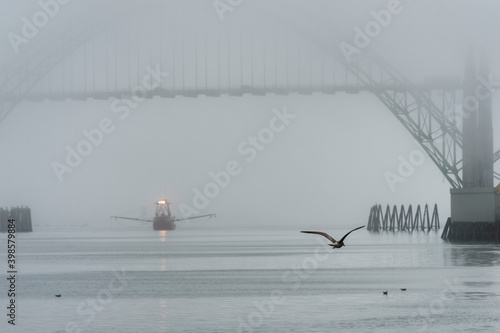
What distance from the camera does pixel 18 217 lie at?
170625 mm

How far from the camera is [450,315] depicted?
37.2 meters

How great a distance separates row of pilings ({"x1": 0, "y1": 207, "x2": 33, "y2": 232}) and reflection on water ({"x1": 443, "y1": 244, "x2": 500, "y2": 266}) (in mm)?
93808

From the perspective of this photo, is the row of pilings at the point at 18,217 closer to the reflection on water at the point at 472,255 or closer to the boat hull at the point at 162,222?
the boat hull at the point at 162,222

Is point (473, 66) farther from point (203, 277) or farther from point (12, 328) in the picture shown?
point (12, 328)

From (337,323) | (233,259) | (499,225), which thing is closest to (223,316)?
(337,323)

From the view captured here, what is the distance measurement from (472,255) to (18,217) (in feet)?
360

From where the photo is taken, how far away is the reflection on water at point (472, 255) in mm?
63750

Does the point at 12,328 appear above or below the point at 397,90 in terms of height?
below

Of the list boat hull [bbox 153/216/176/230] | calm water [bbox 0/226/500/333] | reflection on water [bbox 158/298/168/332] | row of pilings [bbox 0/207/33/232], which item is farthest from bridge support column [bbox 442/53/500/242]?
boat hull [bbox 153/216/176/230]

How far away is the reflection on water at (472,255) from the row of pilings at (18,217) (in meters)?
93.8

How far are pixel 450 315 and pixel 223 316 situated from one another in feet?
23.8

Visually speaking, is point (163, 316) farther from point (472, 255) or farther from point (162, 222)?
point (162, 222)

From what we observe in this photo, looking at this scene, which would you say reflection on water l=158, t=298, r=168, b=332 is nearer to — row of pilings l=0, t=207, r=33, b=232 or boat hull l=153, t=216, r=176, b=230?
row of pilings l=0, t=207, r=33, b=232

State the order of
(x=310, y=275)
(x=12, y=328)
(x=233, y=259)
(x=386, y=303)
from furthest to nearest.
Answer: (x=233, y=259), (x=310, y=275), (x=386, y=303), (x=12, y=328)
